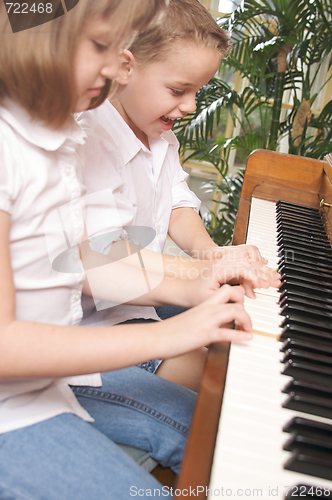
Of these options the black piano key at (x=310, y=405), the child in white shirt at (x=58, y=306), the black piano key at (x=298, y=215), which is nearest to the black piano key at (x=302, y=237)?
the black piano key at (x=298, y=215)

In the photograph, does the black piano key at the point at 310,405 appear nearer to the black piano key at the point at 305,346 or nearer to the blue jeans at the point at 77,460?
the black piano key at the point at 305,346

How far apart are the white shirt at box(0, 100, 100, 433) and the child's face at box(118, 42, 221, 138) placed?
1.03 ft

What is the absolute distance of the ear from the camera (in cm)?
90

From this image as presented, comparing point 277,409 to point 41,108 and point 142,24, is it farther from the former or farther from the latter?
point 142,24

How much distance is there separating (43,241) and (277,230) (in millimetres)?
668

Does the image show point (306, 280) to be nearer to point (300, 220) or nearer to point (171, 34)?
point (300, 220)

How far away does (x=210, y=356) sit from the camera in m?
0.59

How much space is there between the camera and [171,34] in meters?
0.92

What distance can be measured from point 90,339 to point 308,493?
1.07ft

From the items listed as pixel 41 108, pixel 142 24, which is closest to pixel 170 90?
pixel 142 24

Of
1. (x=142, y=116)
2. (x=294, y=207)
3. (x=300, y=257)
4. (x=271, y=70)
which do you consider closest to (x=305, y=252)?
(x=300, y=257)

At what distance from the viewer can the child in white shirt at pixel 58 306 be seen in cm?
54

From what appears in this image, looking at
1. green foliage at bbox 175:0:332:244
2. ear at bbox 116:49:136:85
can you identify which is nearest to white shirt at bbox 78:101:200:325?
ear at bbox 116:49:136:85

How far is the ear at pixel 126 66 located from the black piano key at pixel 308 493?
0.81 metres
